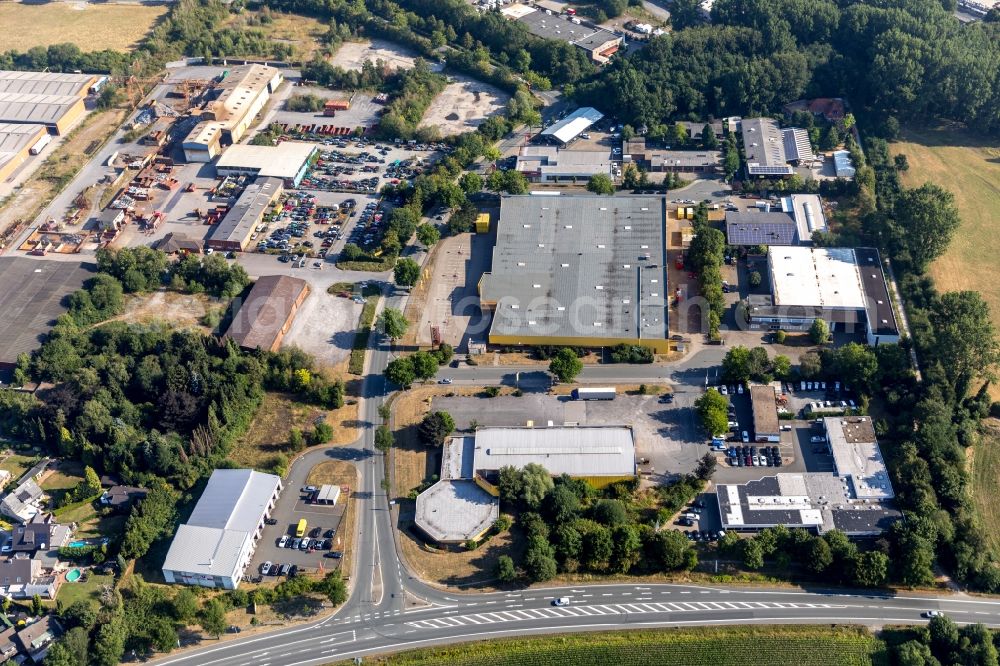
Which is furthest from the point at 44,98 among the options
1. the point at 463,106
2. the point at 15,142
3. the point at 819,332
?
the point at 819,332

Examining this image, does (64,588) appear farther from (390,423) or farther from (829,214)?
(829,214)

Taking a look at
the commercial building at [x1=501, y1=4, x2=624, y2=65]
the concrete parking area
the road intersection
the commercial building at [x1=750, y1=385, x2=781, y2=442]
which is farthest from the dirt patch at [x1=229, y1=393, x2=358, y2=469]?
the commercial building at [x1=501, y1=4, x2=624, y2=65]

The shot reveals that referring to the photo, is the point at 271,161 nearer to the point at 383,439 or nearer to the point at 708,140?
the point at 383,439

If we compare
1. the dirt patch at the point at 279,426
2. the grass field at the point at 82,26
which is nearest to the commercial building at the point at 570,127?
the dirt patch at the point at 279,426

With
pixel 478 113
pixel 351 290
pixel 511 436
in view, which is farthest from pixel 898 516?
pixel 478 113

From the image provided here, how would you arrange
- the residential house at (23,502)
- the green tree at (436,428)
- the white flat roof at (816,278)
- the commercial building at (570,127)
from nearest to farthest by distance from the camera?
the residential house at (23,502), the green tree at (436,428), the white flat roof at (816,278), the commercial building at (570,127)

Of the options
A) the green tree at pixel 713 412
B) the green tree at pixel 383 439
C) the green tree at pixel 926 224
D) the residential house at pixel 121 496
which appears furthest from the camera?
the green tree at pixel 926 224

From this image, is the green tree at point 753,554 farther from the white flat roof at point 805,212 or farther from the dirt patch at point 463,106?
the dirt patch at point 463,106
